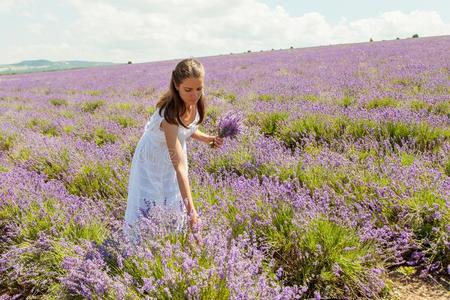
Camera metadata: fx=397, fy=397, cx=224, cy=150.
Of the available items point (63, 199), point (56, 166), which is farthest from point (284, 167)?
point (56, 166)

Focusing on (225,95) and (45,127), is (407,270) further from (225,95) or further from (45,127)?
(45,127)

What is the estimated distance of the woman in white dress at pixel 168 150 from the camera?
2.63 metres

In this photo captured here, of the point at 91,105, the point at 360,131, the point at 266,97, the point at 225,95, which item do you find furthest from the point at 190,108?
the point at 91,105

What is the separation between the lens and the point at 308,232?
93.0 inches

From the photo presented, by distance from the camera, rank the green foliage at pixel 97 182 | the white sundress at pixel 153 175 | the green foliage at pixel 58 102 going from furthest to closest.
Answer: the green foliage at pixel 58 102, the green foliage at pixel 97 182, the white sundress at pixel 153 175

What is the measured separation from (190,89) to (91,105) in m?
7.22

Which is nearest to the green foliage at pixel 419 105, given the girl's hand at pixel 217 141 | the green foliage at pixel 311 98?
the green foliage at pixel 311 98

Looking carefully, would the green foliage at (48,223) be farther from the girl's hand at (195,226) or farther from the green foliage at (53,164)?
the green foliage at (53,164)

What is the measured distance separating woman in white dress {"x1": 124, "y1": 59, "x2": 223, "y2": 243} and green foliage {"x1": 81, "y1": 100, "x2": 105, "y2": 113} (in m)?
6.70

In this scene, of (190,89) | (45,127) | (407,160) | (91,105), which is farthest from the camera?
(91,105)

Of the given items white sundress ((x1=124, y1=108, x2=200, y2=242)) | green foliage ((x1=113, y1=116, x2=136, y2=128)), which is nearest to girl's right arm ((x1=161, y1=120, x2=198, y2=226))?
white sundress ((x1=124, y1=108, x2=200, y2=242))

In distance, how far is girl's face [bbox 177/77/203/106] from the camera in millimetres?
2648

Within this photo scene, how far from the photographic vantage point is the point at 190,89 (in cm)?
269

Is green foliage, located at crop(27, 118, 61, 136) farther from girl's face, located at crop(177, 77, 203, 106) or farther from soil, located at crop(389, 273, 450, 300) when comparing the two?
soil, located at crop(389, 273, 450, 300)
